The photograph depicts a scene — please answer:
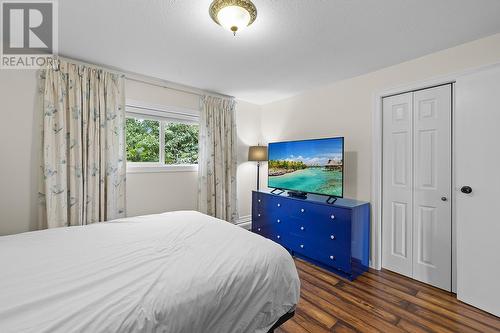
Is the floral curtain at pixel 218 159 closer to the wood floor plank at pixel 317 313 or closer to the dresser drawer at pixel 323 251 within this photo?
the dresser drawer at pixel 323 251

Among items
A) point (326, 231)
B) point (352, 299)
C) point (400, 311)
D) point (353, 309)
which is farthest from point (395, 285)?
point (326, 231)

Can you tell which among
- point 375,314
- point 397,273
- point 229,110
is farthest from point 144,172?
point 397,273

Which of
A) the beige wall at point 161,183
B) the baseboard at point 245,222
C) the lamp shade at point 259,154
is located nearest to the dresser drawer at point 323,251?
the baseboard at point 245,222

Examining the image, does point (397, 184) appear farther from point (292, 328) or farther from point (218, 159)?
point (218, 159)

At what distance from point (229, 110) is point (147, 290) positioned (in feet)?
10.0

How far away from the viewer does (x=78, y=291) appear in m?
1.03

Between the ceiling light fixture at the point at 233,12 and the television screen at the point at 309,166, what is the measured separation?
5.60ft

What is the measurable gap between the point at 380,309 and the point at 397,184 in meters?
1.36

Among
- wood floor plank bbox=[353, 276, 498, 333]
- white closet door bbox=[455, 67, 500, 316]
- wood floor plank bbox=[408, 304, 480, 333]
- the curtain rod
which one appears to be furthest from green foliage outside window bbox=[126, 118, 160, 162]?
white closet door bbox=[455, 67, 500, 316]

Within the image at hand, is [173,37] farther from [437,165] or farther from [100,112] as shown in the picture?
[437,165]

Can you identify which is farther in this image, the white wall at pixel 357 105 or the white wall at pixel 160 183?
the white wall at pixel 160 183

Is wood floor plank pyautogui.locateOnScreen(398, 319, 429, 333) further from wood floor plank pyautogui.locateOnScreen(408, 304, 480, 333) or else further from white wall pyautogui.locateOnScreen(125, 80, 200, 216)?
white wall pyautogui.locateOnScreen(125, 80, 200, 216)

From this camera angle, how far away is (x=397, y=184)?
2.58 meters

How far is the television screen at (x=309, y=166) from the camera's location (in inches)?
106
